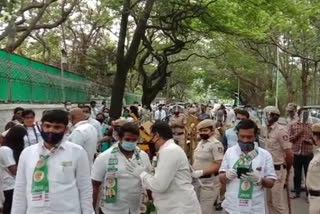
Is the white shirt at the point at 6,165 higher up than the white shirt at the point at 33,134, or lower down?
lower down

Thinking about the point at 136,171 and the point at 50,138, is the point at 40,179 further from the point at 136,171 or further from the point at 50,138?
the point at 136,171

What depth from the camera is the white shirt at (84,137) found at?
25.1 feet

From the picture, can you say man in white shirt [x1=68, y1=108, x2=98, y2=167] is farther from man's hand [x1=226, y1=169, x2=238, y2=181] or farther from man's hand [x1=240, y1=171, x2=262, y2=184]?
man's hand [x1=240, y1=171, x2=262, y2=184]

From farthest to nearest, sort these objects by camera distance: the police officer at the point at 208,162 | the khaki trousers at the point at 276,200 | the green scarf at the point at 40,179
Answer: the khaki trousers at the point at 276,200
the police officer at the point at 208,162
the green scarf at the point at 40,179

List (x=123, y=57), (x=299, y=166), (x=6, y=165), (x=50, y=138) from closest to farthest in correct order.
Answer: (x=50, y=138) → (x=6, y=165) → (x=299, y=166) → (x=123, y=57)

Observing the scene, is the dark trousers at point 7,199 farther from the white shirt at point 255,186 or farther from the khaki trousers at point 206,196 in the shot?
the white shirt at point 255,186

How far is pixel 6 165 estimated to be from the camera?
6730mm

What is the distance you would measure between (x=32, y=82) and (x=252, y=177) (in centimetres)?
1115

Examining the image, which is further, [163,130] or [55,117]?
[163,130]

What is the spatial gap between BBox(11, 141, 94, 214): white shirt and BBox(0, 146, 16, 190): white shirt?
2.67 meters

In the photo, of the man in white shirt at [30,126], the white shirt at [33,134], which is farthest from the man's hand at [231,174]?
the man in white shirt at [30,126]

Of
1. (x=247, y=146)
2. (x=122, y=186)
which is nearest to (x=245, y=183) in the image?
(x=247, y=146)

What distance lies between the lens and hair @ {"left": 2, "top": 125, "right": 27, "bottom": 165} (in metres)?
6.89

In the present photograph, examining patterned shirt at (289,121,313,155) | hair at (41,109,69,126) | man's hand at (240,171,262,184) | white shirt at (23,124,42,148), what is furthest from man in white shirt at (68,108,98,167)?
patterned shirt at (289,121,313,155)
